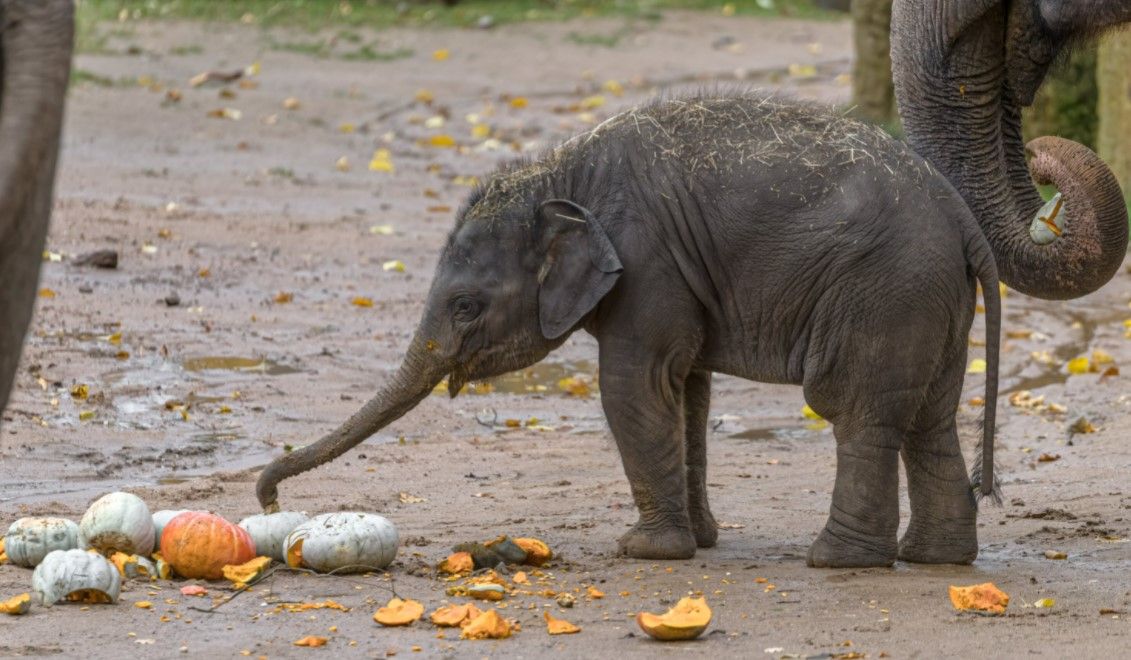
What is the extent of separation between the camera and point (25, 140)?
378 cm

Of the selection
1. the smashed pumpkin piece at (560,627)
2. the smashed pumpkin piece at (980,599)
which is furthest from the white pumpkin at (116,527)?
the smashed pumpkin piece at (980,599)

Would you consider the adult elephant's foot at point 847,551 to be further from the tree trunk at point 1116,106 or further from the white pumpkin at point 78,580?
the tree trunk at point 1116,106

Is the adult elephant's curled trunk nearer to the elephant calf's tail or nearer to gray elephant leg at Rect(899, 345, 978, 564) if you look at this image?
gray elephant leg at Rect(899, 345, 978, 564)

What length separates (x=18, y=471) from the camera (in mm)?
7449

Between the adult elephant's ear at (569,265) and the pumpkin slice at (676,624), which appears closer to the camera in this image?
the pumpkin slice at (676,624)

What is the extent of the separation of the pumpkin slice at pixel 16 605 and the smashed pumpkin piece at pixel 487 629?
1.24 metres

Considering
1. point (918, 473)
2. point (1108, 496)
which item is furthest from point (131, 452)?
point (1108, 496)

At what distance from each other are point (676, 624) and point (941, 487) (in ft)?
5.00

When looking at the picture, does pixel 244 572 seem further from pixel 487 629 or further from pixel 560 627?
pixel 560 627

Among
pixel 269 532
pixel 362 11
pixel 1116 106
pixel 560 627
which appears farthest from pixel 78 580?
pixel 362 11

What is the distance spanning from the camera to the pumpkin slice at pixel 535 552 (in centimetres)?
625

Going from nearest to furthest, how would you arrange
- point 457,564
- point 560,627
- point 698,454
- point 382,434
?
1. point 560,627
2. point 457,564
3. point 698,454
4. point 382,434

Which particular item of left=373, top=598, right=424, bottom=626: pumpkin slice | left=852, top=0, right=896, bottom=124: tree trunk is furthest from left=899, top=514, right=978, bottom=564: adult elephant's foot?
left=852, top=0, right=896, bottom=124: tree trunk

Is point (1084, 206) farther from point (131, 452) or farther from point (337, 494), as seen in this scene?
point (131, 452)
